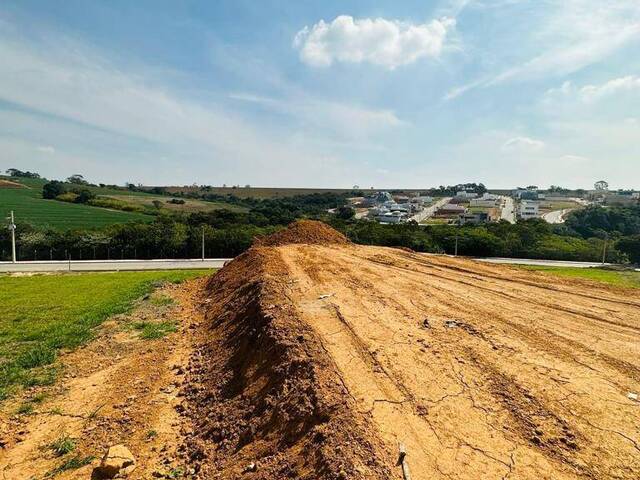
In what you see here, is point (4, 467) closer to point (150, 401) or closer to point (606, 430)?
point (150, 401)

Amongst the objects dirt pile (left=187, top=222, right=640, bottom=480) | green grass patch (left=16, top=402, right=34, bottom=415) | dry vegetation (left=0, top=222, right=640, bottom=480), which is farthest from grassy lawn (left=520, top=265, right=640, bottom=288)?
green grass patch (left=16, top=402, right=34, bottom=415)

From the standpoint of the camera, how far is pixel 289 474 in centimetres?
525

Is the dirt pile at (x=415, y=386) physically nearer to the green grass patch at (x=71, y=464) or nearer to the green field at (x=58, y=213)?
the green grass patch at (x=71, y=464)

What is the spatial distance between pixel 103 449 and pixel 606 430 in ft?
25.6

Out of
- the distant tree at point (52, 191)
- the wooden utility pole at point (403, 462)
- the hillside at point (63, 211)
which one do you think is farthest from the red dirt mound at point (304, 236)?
the distant tree at point (52, 191)

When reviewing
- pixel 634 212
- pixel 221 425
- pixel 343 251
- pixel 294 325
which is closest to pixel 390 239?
pixel 343 251

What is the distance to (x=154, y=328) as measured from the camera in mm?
13172

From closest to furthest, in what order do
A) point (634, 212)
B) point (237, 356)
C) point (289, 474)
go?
point (289, 474), point (237, 356), point (634, 212)

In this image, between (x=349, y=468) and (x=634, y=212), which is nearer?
(x=349, y=468)

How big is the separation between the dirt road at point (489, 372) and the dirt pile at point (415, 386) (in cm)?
3

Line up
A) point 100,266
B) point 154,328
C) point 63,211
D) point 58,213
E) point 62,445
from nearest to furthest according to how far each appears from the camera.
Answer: point 62,445, point 154,328, point 100,266, point 58,213, point 63,211

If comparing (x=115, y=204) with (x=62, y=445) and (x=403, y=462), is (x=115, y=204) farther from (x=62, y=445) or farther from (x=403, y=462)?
(x=403, y=462)

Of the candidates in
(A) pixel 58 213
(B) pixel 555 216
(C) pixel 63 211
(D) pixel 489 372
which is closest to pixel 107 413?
(D) pixel 489 372

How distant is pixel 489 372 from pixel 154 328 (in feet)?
33.2
